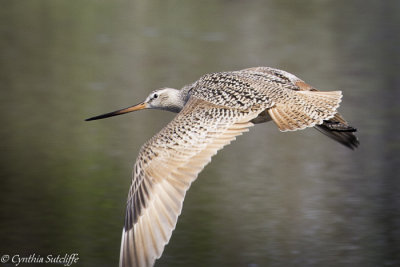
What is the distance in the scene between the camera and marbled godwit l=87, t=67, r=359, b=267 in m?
5.39

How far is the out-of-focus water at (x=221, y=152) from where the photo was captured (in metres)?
7.24

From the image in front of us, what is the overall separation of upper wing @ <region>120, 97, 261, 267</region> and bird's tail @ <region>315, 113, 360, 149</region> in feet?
2.83

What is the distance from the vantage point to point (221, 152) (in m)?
9.11

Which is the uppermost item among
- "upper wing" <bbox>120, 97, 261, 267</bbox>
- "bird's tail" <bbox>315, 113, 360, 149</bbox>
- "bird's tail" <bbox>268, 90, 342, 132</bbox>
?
"bird's tail" <bbox>268, 90, 342, 132</bbox>

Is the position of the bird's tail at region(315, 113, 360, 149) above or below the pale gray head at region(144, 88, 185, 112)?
below

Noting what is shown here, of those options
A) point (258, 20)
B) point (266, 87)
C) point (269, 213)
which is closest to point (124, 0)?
point (258, 20)

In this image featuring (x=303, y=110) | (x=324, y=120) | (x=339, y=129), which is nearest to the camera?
(x=303, y=110)

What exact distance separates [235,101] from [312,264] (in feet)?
4.95

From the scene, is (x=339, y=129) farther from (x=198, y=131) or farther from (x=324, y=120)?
(x=198, y=131)

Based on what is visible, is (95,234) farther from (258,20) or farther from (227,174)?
(258,20)

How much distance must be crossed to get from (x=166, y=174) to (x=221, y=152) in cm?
365

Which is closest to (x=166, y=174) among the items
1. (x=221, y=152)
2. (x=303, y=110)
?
(x=303, y=110)

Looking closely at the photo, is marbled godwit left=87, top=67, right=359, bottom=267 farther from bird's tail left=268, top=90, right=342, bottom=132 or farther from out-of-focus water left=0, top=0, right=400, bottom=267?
out-of-focus water left=0, top=0, right=400, bottom=267

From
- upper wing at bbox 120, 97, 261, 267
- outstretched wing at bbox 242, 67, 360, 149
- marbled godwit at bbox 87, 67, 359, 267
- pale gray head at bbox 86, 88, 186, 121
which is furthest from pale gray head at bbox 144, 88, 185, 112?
upper wing at bbox 120, 97, 261, 267
